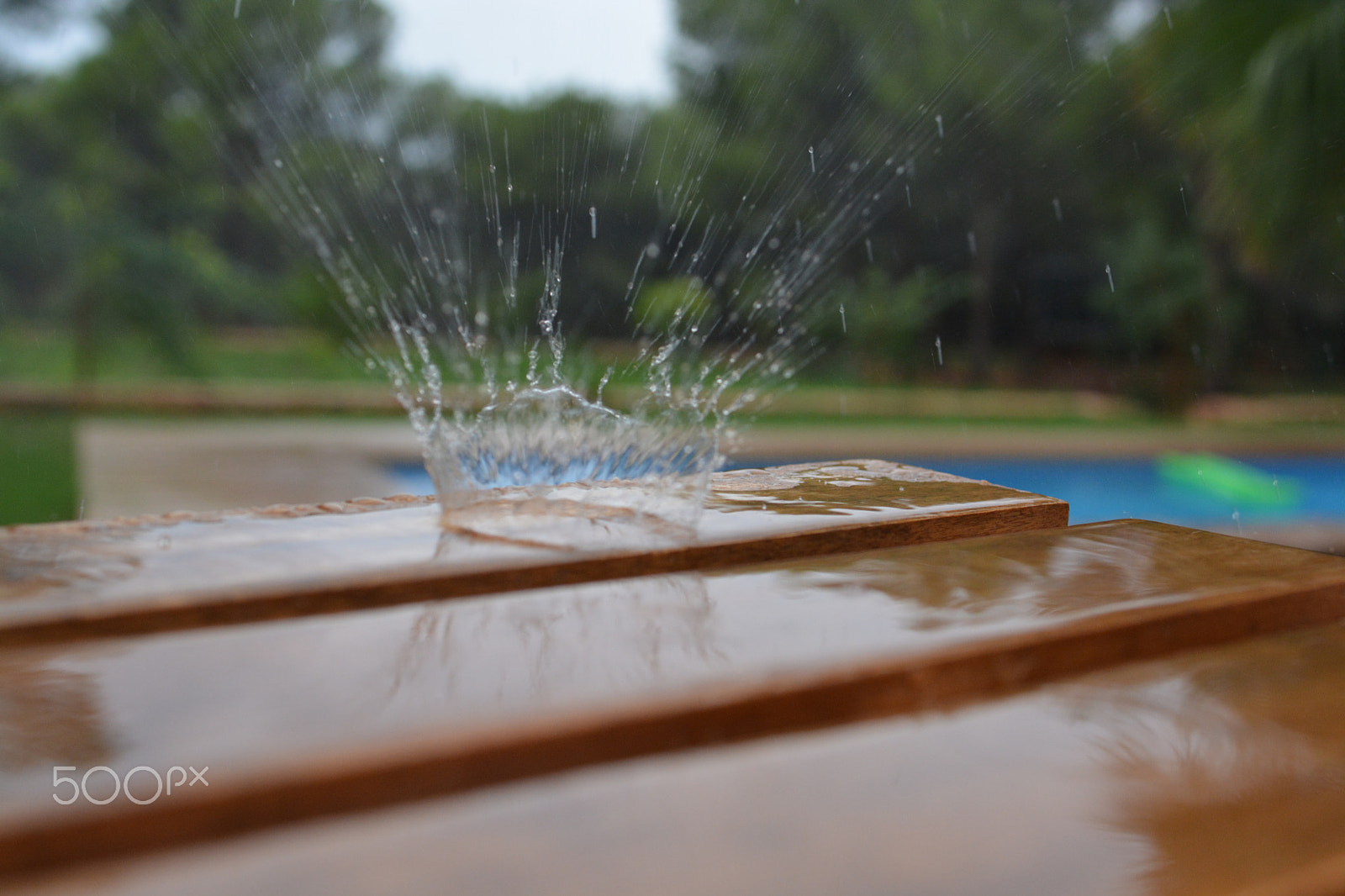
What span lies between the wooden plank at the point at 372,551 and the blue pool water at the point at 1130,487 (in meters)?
5.91

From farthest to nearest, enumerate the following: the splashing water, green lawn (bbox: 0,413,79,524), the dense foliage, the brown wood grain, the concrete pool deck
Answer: the splashing water → the dense foliage → the concrete pool deck → green lawn (bbox: 0,413,79,524) → the brown wood grain

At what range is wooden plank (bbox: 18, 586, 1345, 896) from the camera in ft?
1.10

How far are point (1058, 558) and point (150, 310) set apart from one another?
876 centimetres

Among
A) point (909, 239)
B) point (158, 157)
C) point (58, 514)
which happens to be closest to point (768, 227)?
point (909, 239)

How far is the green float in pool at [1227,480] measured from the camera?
24.7ft

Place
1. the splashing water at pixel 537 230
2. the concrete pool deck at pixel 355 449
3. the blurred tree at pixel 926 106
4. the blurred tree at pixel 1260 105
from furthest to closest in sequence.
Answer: the blurred tree at pixel 926 106
the splashing water at pixel 537 230
the concrete pool deck at pixel 355 449
the blurred tree at pixel 1260 105

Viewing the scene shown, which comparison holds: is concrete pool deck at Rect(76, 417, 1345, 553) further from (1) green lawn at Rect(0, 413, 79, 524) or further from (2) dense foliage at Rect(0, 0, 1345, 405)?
(2) dense foliage at Rect(0, 0, 1345, 405)

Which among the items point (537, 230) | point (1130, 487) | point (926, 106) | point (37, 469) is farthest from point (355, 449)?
point (926, 106)

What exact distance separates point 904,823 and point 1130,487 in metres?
7.66

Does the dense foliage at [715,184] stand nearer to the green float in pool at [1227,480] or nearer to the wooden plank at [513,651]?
the green float in pool at [1227,480]

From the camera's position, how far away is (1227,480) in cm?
792

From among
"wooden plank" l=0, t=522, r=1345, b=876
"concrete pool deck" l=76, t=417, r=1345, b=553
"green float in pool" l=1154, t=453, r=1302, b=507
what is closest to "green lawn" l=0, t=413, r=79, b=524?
"concrete pool deck" l=76, t=417, r=1345, b=553

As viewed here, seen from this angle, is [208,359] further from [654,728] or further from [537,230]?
[654,728]

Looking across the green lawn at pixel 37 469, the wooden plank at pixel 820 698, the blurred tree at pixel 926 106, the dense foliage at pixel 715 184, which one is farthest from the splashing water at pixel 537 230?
the wooden plank at pixel 820 698
